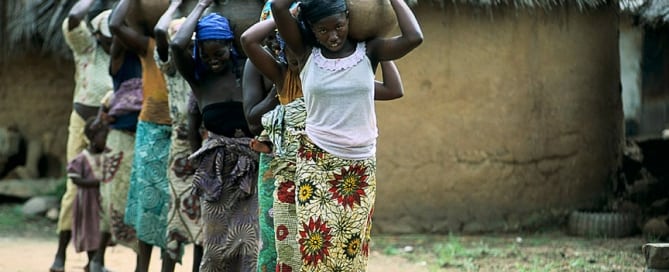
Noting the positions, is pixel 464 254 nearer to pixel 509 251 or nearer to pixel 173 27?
pixel 509 251

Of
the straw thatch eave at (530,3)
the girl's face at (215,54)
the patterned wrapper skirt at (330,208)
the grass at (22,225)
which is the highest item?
the straw thatch eave at (530,3)

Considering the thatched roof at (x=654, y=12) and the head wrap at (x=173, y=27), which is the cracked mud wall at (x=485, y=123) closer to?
the thatched roof at (x=654, y=12)

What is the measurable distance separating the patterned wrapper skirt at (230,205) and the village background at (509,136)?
3416mm

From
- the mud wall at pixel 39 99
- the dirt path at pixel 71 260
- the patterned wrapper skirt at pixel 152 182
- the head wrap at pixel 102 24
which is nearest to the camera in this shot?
the patterned wrapper skirt at pixel 152 182

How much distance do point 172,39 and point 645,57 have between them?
10.8 meters

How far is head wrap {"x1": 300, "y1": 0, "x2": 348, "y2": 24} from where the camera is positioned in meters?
4.45

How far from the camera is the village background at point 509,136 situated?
9508mm

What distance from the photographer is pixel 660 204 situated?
32.6ft

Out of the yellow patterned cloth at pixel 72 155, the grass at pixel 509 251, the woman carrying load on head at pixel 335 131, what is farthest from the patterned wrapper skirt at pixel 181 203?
the grass at pixel 509 251

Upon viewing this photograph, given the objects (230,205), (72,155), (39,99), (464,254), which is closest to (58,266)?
(72,155)

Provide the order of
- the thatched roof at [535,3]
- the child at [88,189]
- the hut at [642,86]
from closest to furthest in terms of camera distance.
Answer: the child at [88,189] < the thatched roof at [535,3] < the hut at [642,86]

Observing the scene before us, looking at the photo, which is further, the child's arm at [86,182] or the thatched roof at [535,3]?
the thatched roof at [535,3]

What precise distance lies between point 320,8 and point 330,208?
75 cm

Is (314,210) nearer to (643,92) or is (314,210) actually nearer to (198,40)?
(198,40)
